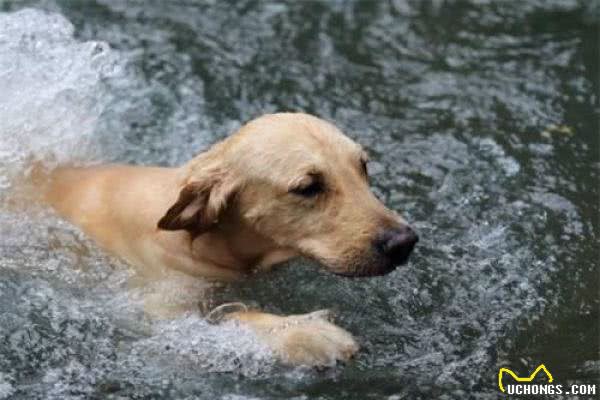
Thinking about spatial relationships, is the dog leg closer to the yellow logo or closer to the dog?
the dog

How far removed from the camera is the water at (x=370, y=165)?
197 inches

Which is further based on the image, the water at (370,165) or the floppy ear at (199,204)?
the floppy ear at (199,204)

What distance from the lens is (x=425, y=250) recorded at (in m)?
6.11

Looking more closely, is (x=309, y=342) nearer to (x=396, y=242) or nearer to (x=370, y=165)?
(x=396, y=242)

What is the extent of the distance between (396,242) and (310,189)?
0.52m

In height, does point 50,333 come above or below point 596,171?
below

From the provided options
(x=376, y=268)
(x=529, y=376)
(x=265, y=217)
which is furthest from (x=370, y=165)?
(x=529, y=376)

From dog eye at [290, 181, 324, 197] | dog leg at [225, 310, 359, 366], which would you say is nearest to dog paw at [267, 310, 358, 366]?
dog leg at [225, 310, 359, 366]

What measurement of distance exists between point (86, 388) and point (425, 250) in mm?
2250

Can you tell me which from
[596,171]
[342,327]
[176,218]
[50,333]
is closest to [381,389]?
[342,327]

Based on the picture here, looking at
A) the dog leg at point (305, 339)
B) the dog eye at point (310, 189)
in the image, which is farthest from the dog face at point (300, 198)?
the dog leg at point (305, 339)

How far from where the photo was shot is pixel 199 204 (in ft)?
17.0

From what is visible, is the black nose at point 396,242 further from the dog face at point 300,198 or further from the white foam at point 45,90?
the white foam at point 45,90

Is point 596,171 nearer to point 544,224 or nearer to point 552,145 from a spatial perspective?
point 552,145
